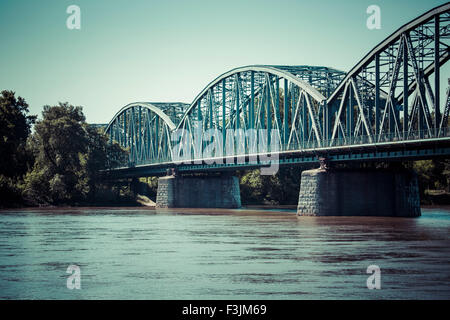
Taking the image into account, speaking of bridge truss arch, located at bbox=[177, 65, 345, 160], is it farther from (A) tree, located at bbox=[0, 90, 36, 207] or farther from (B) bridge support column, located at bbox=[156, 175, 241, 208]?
(A) tree, located at bbox=[0, 90, 36, 207]

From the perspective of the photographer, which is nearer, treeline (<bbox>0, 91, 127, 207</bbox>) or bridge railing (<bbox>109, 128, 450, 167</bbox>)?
bridge railing (<bbox>109, 128, 450, 167</bbox>)

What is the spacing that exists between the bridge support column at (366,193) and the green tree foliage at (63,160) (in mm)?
54743

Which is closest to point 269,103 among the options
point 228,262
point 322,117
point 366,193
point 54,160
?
point 322,117

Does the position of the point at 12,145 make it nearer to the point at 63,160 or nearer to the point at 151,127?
the point at 63,160

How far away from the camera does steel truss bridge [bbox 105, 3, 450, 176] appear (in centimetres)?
5972

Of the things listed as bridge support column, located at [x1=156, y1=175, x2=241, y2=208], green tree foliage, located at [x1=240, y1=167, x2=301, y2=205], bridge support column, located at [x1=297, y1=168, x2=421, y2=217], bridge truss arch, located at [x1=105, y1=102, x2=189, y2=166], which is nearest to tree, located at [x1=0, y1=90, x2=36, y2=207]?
bridge truss arch, located at [x1=105, y1=102, x2=189, y2=166]

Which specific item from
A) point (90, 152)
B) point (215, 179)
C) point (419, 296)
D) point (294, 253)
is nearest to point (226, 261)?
point (294, 253)

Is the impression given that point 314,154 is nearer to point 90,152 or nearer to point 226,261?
point 226,261

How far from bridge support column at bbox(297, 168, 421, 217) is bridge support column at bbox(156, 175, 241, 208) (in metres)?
39.2

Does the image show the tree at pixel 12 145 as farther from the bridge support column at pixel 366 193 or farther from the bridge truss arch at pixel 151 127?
the bridge support column at pixel 366 193

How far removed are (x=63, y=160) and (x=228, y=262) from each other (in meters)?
87.1

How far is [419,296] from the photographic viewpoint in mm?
22719

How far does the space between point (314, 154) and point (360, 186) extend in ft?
21.8

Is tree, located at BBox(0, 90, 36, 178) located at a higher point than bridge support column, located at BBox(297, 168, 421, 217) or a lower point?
higher
